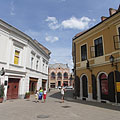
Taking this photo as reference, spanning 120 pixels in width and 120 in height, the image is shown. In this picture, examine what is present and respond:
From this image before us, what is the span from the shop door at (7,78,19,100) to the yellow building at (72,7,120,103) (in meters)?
7.80

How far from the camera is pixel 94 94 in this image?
13.5 metres

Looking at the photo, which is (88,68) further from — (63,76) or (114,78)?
(63,76)

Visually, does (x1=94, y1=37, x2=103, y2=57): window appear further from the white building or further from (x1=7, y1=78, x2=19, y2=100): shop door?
(x1=7, y1=78, x2=19, y2=100): shop door

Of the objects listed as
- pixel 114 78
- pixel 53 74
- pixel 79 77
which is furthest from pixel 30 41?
pixel 53 74

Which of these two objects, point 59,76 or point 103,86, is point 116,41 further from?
point 59,76

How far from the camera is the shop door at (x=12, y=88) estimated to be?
14312 mm

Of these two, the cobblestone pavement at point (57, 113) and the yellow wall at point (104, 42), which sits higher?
the yellow wall at point (104, 42)

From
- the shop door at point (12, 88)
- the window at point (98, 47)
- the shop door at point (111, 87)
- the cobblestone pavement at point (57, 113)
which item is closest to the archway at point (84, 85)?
the window at point (98, 47)

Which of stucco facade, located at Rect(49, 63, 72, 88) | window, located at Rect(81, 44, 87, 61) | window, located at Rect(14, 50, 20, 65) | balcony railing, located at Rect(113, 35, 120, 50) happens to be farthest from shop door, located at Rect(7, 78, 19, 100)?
stucco facade, located at Rect(49, 63, 72, 88)

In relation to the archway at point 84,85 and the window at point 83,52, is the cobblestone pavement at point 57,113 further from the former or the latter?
the window at point 83,52

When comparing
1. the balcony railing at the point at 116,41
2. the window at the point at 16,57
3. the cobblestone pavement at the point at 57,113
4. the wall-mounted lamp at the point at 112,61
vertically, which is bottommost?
the cobblestone pavement at the point at 57,113

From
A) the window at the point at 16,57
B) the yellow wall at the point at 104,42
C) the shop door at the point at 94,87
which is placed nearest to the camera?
the yellow wall at the point at 104,42

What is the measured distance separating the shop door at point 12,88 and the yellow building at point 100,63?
25.6 ft

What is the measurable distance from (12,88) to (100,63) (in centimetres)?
1058
